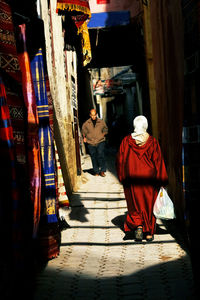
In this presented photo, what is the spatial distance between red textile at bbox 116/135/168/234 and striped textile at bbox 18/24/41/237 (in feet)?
6.06

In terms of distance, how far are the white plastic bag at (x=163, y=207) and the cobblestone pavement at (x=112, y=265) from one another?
33 centimetres

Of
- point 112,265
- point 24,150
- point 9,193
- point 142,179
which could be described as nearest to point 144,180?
point 142,179

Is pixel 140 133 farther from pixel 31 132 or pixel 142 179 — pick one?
pixel 31 132

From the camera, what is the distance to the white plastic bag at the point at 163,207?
5.51 metres

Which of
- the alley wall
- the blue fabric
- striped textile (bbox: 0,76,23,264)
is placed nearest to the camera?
striped textile (bbox: 0,76,23,264)

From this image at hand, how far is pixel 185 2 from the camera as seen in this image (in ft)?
11.5

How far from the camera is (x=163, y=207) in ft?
18.2

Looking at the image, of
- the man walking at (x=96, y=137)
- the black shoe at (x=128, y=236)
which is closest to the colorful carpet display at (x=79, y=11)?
the man walking at (x=96, y=137)

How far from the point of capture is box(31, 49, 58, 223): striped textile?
471cm

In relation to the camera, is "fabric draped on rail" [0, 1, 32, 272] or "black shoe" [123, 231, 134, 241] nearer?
"fabric draped on rail" [0, 1, 32, 272]

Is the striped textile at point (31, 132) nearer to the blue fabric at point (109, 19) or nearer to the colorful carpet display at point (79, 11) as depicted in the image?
the colorful carpet display at point (79, 11)

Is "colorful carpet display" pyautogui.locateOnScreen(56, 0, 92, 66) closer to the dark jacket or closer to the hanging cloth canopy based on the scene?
the hanging cloth canopy

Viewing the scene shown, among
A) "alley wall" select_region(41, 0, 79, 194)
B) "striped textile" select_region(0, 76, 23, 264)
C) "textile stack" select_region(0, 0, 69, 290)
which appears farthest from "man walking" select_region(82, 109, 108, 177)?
"striped textile" select_region(0, 76, 23, 264)

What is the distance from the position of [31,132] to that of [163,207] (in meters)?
2.13
